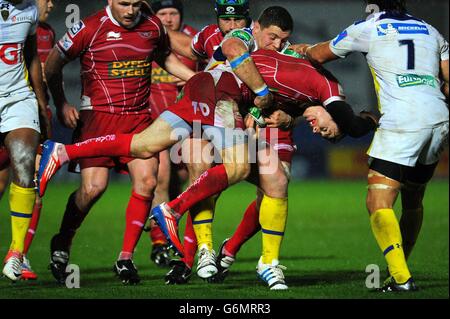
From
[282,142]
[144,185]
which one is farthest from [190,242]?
[282,142]

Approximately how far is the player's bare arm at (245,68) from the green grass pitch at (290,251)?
4.96 feet

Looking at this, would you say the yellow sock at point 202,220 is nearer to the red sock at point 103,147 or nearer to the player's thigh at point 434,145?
the red sock at point 103,147

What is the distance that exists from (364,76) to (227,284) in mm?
15492

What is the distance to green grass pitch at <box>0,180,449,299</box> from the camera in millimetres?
7621

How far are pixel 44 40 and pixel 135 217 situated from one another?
8.46 feet

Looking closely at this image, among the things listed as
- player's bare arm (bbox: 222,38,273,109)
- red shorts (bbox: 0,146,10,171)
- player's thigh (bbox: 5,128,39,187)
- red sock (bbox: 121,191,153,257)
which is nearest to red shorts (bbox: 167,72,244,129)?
player's bare arm (bbox: 222,38,273,109)

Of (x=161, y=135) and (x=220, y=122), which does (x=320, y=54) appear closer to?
(x=220, y=122)

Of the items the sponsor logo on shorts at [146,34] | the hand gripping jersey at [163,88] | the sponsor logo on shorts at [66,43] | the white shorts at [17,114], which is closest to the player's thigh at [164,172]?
the hand gripping jersey at [163,88]

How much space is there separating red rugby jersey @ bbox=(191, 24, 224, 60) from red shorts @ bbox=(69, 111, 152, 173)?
0.91 m

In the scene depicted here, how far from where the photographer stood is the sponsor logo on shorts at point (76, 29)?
862cm

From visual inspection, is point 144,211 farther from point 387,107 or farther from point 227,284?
point 387,107

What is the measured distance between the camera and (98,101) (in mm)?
8852

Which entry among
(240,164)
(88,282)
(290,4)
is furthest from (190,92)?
(290,4)

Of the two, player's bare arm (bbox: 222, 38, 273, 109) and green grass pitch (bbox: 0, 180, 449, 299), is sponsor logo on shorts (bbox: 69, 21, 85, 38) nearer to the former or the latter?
player's bare arm (bbox: 222, 38, 273, 109)
